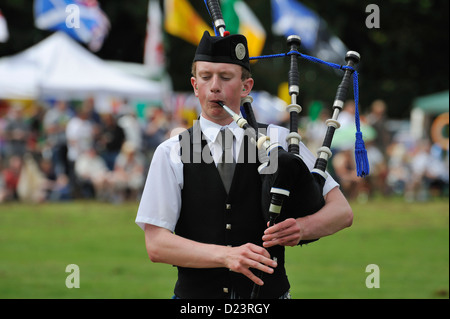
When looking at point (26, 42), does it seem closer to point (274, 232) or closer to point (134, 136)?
point (134, 136)

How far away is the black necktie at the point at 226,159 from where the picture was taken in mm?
2922

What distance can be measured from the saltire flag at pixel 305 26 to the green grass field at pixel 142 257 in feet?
21.8

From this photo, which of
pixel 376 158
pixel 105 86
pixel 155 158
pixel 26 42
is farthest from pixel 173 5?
pixel 26 42

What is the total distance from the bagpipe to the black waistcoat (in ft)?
0.26

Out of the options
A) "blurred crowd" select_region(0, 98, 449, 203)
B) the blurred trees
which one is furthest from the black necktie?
the blurred trees

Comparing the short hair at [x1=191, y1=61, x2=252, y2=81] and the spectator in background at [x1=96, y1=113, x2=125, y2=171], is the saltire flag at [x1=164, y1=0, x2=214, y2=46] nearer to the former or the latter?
the spectator in background at [x1=96, y1=113, x2=125, y2=171]

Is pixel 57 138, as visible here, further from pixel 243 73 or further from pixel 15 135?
pixel 243 73

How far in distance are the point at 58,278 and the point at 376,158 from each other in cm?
931

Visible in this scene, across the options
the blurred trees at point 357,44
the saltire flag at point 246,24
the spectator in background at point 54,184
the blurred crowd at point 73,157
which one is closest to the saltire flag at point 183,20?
the saltire flag at point 246,24

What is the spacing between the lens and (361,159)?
3154 mm

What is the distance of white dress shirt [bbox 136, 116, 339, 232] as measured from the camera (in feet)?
9.44

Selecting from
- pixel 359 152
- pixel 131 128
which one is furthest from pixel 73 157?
pixel 359 152

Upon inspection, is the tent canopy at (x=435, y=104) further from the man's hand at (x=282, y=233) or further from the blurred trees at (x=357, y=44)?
the man's hand at (x=282, y=233)

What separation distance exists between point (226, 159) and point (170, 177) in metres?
0.24
